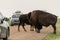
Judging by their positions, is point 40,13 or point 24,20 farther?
point 24,20

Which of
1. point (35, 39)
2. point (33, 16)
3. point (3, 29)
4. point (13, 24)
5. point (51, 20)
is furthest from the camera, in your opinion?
point (13, 24)

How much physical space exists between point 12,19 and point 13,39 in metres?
21.2

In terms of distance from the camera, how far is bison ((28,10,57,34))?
24781mm

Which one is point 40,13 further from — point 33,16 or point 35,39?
point 35,39

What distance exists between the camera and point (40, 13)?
2584 centimetres

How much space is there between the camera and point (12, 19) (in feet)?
131

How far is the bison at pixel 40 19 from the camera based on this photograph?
81.3 feet

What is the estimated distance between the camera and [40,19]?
2581cm

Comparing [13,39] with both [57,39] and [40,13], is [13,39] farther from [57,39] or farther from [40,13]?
[40,13]

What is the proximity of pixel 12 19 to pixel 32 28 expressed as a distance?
41.7 ft

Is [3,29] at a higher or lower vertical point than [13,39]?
higher

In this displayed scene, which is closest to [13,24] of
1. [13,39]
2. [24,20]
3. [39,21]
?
[24,20]

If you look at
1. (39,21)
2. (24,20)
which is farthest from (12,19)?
(39,21)

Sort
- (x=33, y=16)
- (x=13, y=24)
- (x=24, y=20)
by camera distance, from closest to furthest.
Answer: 1. (x=33, y=16)
2. (x=24, y=20)
3. (x=13, y=24)
